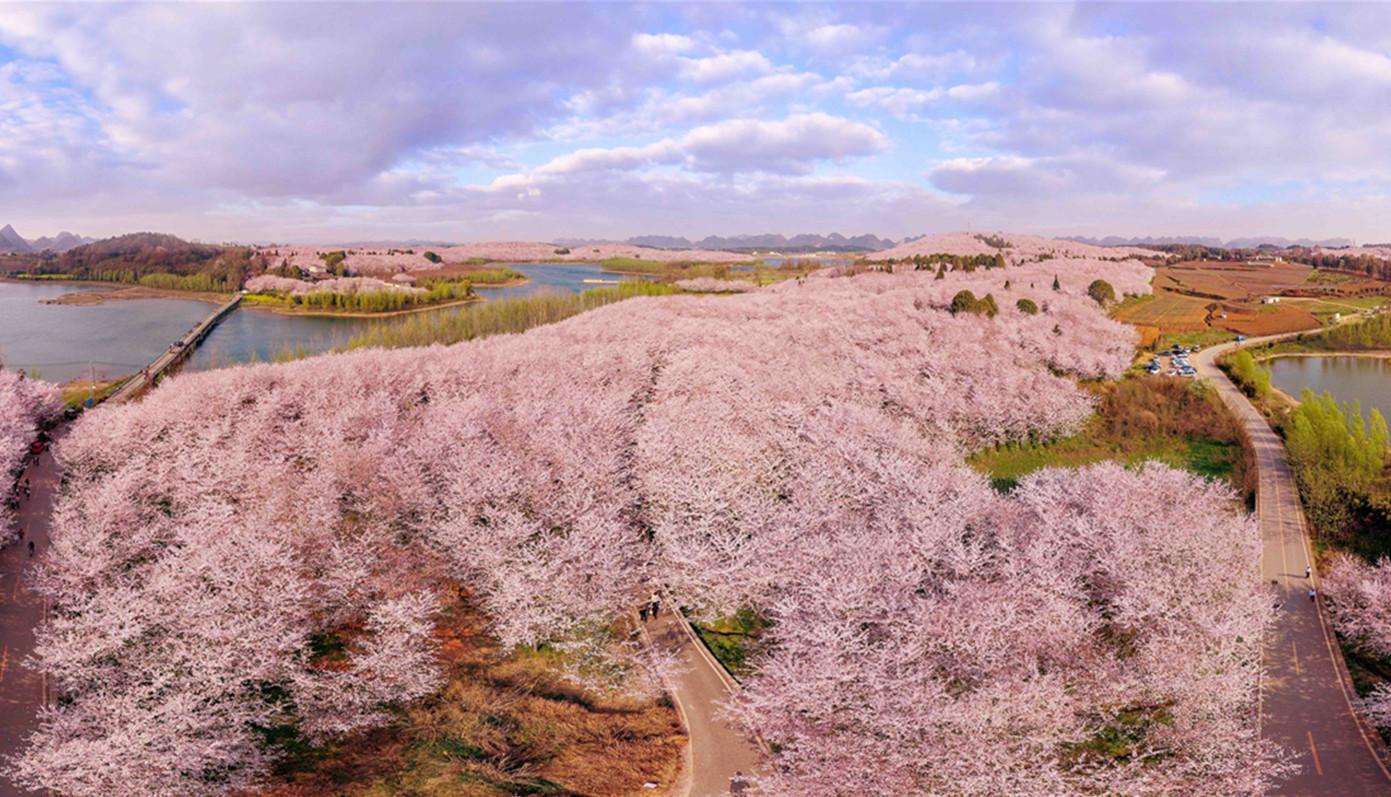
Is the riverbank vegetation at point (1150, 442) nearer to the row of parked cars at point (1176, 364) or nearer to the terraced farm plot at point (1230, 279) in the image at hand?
the row of parked cars at point (1176, 364)

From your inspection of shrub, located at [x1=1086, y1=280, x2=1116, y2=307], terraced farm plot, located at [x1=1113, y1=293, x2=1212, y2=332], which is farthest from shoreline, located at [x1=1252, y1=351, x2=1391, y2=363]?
shrub, located at [x1=1086, y1=280, x2=1116, y2=307]

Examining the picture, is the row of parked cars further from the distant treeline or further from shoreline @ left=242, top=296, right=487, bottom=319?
the distant treeline

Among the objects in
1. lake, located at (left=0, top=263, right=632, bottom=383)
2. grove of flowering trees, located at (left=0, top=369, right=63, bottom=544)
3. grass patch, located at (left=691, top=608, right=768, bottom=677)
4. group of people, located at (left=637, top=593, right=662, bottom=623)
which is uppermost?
lake, located at (left=0, top=263, right=632, bottom=383)

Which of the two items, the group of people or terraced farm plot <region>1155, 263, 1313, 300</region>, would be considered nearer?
the group of people

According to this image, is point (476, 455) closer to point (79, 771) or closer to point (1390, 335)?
point (79, 771)

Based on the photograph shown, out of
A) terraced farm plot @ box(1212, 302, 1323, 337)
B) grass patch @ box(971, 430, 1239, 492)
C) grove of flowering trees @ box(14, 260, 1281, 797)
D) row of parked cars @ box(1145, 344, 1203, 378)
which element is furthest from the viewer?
terraced farm plot @ box(1212, 302, 1323, 337)

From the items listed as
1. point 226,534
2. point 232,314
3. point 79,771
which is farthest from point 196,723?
point 232,314

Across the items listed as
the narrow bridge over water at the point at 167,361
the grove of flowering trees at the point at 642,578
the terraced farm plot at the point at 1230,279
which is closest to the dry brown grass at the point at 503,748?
the grove of flowering trees at the point at 642,578
